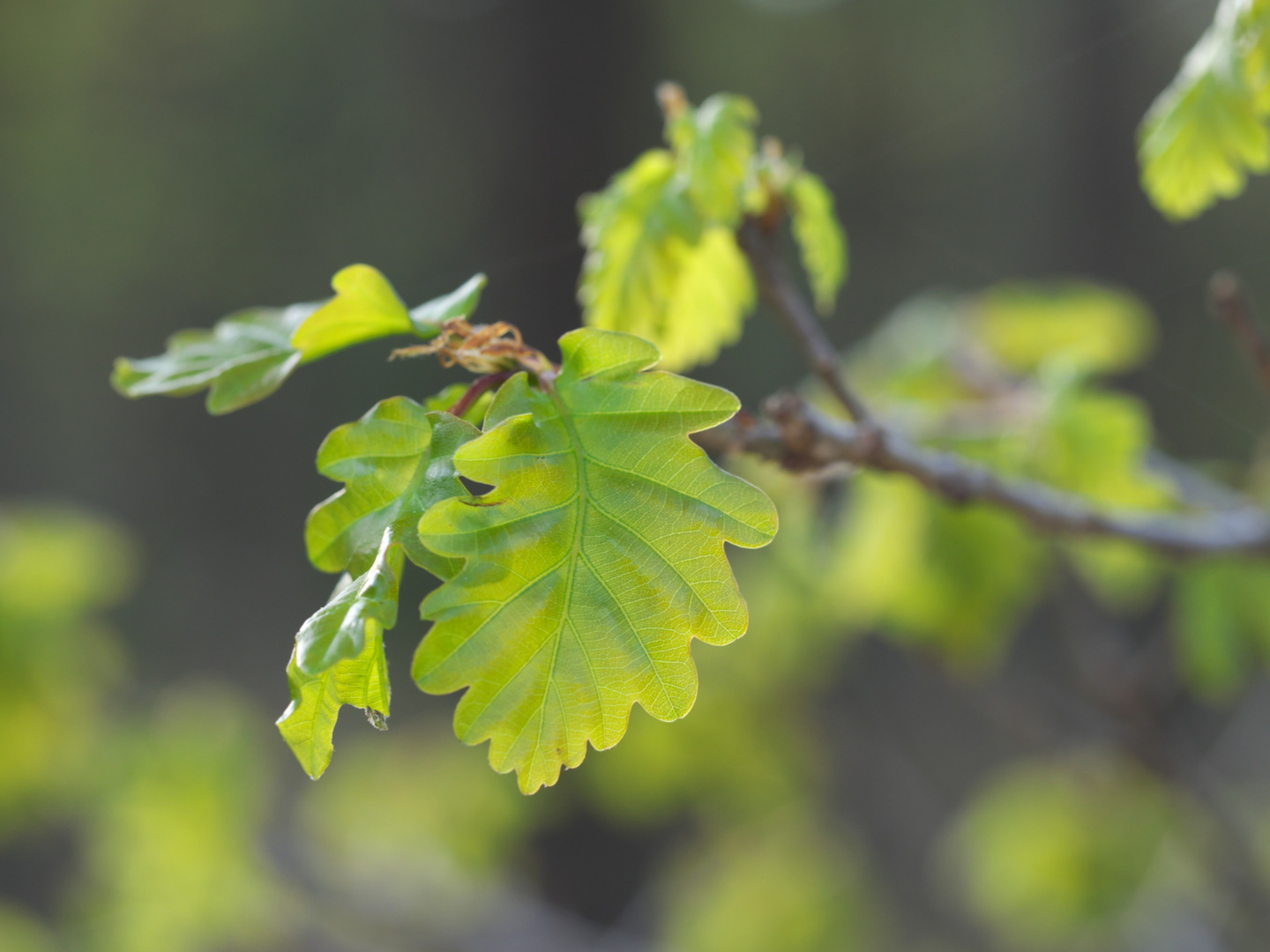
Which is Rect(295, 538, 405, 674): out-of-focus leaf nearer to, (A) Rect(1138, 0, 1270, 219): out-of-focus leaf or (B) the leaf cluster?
(B) the leaf cluster

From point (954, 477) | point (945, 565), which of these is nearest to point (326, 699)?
point (954, 477)

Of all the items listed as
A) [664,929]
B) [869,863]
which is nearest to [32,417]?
[664,929]

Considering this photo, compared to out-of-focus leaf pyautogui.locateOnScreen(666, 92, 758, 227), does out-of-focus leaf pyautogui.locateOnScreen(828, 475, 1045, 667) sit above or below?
below

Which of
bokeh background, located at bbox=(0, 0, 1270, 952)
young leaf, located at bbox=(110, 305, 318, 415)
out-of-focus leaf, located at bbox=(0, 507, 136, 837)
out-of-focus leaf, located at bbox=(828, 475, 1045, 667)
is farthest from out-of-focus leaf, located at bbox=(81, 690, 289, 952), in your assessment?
young leaf, located at bbox=(110, 305, 318, 415)

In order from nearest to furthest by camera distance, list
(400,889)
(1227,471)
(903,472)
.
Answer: (903,472) → (1227,471) → (400,889)

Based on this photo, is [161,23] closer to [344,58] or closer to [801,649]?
[344,58]
